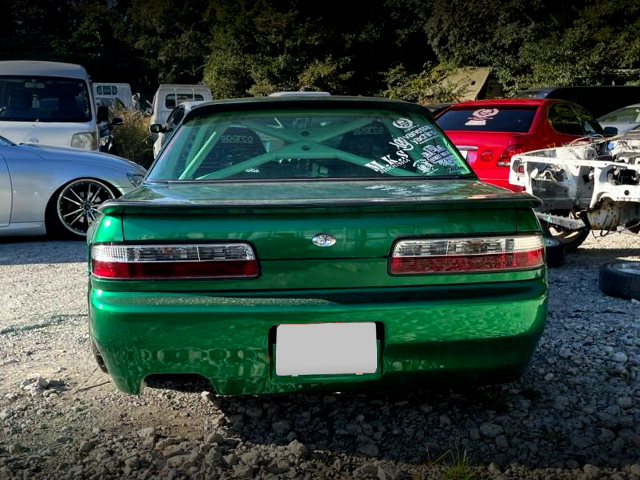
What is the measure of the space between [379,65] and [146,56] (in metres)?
17.5

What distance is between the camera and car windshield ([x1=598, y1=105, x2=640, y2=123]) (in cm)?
1555

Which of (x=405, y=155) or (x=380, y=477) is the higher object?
(x=405, y=155)

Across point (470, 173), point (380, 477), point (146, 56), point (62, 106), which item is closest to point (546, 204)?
point (470, 173)

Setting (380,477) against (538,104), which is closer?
(380,477)

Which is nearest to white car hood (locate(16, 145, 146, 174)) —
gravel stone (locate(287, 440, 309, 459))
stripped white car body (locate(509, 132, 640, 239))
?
stripped white car body (locate(509, 132, 640, 239))

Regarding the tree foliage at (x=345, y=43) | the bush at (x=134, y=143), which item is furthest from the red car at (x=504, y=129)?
the tree foliage at (x=345, y=43)

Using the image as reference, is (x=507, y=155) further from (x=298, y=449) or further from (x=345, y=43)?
(x=345, y=43)

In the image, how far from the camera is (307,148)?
378cm

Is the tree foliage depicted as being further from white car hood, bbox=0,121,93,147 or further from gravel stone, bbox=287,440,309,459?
gravel stone, bbox=287,440,309,459

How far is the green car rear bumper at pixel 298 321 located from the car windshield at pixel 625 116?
14.1 m

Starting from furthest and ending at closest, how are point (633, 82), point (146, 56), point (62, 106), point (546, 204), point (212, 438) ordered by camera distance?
point (146, 56) < point (633, 82) < point (62, 106) < point (546, 204) < point (212, 438)

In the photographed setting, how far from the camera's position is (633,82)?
84.4ft

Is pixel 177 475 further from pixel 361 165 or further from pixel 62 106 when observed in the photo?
pixel 62 106

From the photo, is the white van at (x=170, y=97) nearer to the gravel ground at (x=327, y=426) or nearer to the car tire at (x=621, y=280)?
the car tire at (x=621, y=280)
